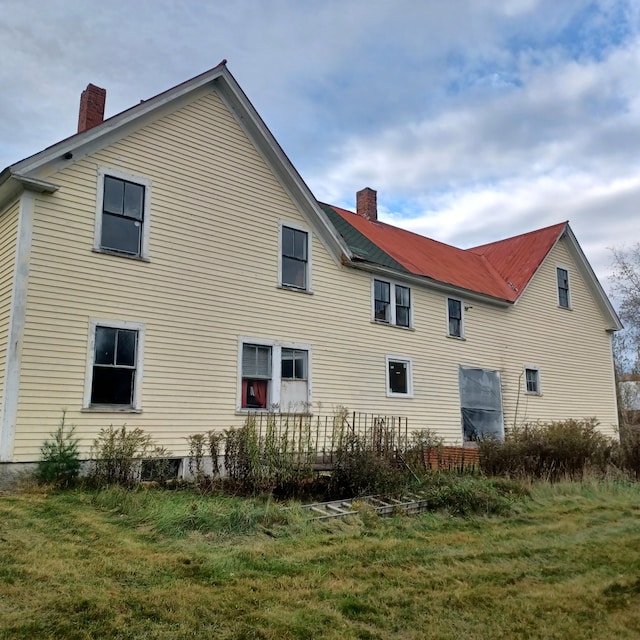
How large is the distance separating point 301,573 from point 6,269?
8672 mm

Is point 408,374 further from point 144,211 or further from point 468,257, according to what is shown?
point 468,257

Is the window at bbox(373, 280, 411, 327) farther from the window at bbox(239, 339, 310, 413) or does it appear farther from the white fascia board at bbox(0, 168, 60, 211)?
the white fascia board at bbox(0, 168, 60, 211)

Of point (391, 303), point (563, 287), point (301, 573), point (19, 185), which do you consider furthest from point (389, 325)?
point (301, 573)

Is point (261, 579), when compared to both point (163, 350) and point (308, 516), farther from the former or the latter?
point (163, 350)

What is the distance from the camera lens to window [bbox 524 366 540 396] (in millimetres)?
21641

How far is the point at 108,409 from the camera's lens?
11.1 metres

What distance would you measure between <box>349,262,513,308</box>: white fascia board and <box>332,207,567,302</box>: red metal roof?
0.14 meters

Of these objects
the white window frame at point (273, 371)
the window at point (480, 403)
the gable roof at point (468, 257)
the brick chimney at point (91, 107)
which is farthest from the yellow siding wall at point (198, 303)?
the brick chimney at point (91, 107)

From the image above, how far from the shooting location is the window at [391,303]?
1698 cm

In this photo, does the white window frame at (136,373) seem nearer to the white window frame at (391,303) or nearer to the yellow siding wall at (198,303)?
the yellow siding wall at (198,303)

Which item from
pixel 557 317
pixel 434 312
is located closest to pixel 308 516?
pixel 434 312

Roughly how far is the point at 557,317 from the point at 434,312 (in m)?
7.55

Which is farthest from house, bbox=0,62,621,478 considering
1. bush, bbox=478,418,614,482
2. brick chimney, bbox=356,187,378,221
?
bush, bbox=478,418,614,482

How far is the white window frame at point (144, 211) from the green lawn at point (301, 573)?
509 cm
